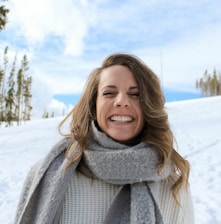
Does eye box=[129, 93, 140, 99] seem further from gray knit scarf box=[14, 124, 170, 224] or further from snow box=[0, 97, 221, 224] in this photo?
snow box=[0, 97, 221, 224]

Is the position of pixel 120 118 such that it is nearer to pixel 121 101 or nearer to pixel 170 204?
pixel 121 101

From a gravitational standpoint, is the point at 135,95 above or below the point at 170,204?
above

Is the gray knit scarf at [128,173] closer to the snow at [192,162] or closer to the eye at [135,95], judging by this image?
the eye at [135,95]

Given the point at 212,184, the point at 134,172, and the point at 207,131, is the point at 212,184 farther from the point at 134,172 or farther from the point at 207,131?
the point at 207,131

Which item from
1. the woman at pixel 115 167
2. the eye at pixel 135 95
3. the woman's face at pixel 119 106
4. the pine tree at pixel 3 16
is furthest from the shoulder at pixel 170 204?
the pine tree at pixel 3 16

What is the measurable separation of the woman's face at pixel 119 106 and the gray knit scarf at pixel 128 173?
5 centimetres

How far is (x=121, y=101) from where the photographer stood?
122 centimetres

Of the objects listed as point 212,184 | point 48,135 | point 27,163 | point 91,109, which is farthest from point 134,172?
point 48,135

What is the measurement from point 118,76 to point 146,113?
0.21 meters

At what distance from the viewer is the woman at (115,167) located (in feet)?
3.96

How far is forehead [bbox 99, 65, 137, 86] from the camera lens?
127cm

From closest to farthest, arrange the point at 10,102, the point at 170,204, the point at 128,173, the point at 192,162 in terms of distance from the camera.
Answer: the point at 128,173, the point at 170,204, the point at 192,162, the point at 10,102

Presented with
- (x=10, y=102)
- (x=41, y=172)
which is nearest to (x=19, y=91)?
(x=10, y=102)

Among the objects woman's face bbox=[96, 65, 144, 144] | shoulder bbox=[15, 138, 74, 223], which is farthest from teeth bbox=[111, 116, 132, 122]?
shoulder bbox=[15, 138, 74, 223]
